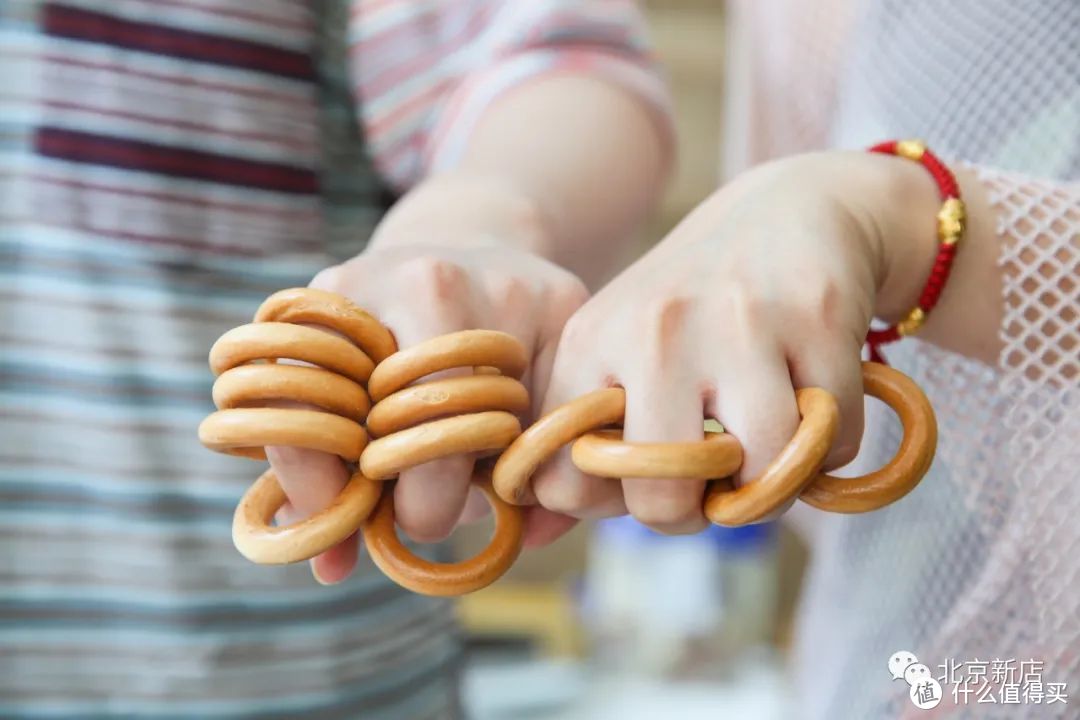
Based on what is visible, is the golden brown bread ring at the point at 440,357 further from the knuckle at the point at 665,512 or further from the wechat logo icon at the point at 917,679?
the wechat logo icon at the point at 917,679

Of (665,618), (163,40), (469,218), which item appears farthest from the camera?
(665,618)

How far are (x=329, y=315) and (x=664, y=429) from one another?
0.34 ft

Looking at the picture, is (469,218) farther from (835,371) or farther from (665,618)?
(665,618)

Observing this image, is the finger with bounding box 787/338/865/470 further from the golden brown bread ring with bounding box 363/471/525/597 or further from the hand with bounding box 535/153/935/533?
the golden brown bread ring with bounding box 363/471/525/597

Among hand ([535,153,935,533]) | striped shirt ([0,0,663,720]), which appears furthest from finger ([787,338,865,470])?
striped shirt ([0,0,663,720])

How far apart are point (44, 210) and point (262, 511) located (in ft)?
1.02

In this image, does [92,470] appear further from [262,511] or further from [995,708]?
[995,708]

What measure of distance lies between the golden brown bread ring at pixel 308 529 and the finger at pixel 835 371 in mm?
130

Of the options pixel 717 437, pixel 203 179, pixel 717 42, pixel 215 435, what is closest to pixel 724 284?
pixel 717 437

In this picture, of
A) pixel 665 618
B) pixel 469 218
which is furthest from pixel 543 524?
pixel 665 618

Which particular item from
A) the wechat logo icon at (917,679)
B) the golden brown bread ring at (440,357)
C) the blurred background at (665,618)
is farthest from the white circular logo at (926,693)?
the blurred background at (665,618)

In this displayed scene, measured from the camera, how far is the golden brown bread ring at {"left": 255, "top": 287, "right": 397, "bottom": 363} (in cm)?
28

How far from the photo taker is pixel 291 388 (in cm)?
27

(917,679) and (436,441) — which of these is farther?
(917,679)
